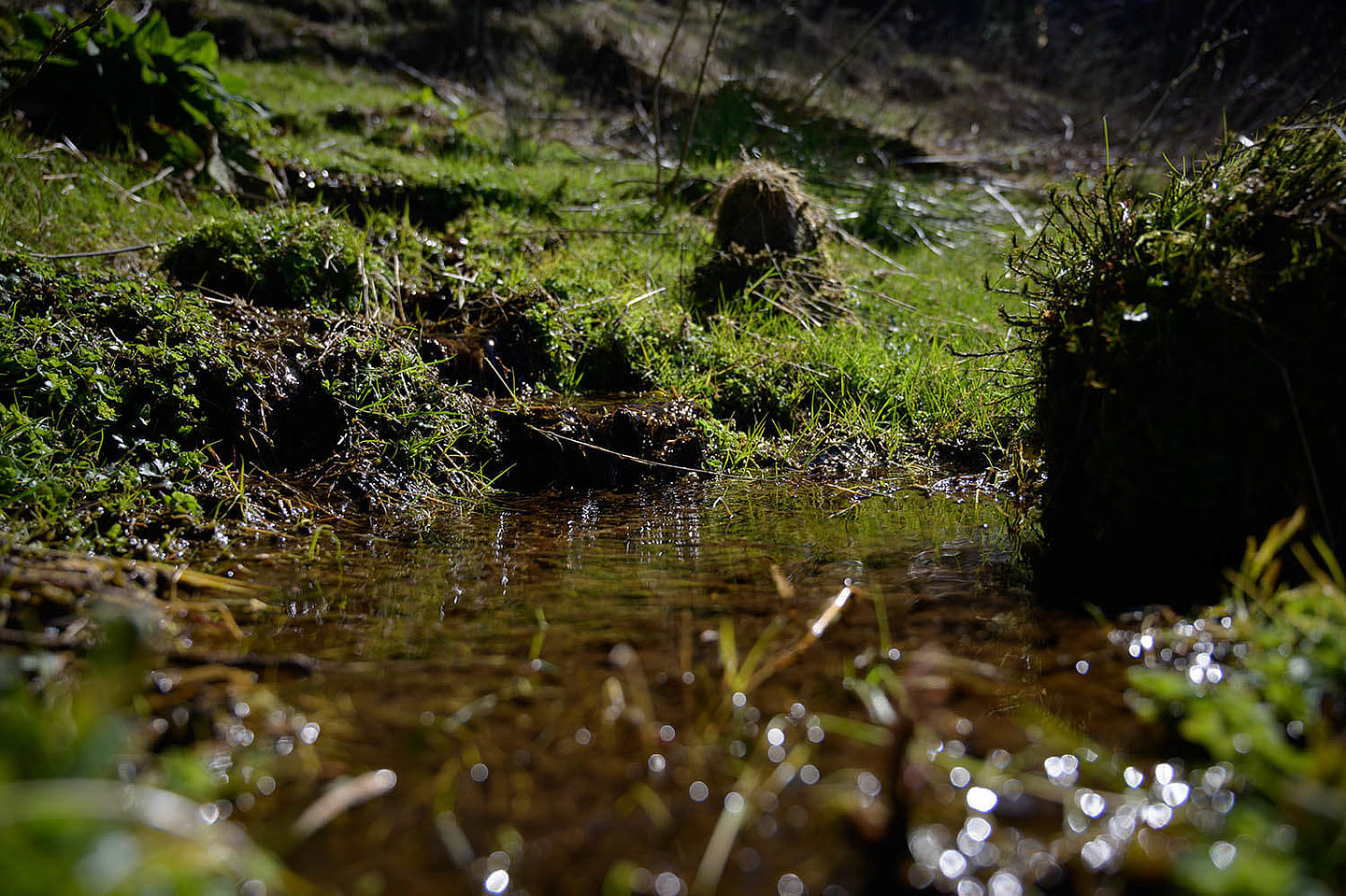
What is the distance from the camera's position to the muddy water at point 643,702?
3.26ft

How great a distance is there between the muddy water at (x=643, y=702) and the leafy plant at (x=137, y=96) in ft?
13.5

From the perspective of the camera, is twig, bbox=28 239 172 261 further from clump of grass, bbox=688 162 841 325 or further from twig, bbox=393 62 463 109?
twig, bbox=393 62 463 109

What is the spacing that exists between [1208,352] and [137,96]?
19.9 feet

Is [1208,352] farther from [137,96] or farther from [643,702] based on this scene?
[137,96]

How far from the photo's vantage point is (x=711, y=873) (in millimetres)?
958

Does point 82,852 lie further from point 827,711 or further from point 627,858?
point 827,711

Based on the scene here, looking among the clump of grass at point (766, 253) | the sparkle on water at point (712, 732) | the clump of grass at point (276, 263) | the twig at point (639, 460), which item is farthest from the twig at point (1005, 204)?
the sparkle on water at point (712, 732)

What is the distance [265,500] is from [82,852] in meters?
2.09

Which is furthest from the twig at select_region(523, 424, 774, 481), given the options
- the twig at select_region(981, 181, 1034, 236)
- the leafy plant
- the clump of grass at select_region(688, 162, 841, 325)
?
the twig at select_region(981, 181, 1034, 236)

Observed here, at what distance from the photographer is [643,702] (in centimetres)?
134

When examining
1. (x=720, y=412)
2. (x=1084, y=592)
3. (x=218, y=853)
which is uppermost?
(x=720, y=412)

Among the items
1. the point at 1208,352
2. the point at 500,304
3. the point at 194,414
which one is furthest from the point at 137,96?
the point at 1208,352

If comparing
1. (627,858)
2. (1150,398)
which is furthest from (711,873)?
(1150,398)

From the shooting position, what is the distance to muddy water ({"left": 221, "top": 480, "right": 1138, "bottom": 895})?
0.99 metres
